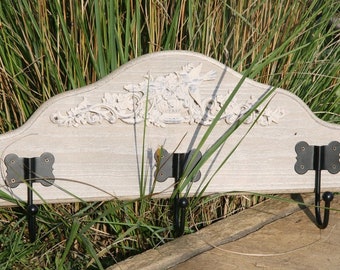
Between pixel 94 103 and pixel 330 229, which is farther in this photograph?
pixel 330 229

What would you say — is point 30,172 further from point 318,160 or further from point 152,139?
point 318,160

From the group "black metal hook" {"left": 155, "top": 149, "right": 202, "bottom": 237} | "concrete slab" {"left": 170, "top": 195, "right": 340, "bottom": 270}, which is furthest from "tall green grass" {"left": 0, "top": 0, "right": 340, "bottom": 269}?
"concrete slab" {"left": 170, "top": 195, "right": 340, "bottom": 270}

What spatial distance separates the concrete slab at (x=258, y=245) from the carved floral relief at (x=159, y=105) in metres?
0.29

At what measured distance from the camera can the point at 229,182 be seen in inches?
75.9

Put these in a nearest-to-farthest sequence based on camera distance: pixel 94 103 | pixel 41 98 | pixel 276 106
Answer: pixel 94 103 < pixel 276 106 < pixel 41 98

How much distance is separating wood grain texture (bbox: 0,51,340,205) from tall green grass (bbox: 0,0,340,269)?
0.07 metres

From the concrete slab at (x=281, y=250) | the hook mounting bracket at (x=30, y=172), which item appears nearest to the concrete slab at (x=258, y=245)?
the concrete slab at (x=281, y=250)

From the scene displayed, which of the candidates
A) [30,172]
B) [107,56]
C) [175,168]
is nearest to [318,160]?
[175,168]

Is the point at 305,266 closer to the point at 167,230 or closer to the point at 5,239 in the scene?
the point at 167,230

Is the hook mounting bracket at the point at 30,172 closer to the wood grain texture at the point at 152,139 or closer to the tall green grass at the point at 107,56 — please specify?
the wood grain texture at the point at 152,139

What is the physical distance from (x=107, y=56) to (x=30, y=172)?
0.37 meters

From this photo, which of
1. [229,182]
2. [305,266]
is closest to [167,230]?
[229,182]

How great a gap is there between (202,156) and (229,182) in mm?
106

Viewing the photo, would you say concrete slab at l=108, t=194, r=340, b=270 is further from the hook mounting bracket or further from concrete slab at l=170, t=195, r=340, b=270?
the hook mounting bracket
